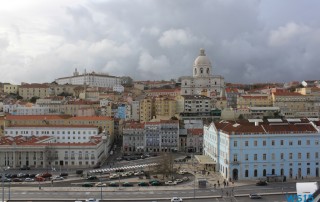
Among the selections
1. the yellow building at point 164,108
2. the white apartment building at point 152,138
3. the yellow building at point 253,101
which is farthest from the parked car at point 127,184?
the yellow building at point 253,101

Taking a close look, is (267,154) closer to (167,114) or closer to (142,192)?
(142,192)

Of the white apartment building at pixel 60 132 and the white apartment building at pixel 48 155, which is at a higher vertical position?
the white apartment building at pixel 60 132

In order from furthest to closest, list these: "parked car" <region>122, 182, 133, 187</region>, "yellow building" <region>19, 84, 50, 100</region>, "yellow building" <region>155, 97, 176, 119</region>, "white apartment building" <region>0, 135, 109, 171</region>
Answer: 1. "yellow building" <region>19, 84, 50, 100</region>
2. "yellow building" <region>155, 97, 176, 119</region>
3. "white apartment building" <region>0, 135, 109, 171</region>
4. "parked car" <region>122, 182, 133, 187</region>

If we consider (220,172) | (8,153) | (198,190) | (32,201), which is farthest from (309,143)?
(8,153)

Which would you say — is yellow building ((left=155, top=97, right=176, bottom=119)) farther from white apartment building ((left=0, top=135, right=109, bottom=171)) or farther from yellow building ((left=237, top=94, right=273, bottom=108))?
white apartment building ((left=0, top=135, right=109, bottom=171))

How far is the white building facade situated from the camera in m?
46.9

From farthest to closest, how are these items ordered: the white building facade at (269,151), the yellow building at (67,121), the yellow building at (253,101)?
the yellow building at (253,101) → the yellow building at (67,121) → the white building facade at (269,151)

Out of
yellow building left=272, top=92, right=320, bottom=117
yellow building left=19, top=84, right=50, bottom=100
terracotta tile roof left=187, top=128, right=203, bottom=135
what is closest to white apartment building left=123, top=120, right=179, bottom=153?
terracotta tile roof left=187, top=128, right=203, bottom=135

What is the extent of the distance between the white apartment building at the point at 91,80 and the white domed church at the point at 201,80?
4163 cm

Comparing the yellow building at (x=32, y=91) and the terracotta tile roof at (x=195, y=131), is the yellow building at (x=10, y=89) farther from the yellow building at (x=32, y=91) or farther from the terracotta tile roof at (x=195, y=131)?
the terracotta tile roof at (x=195, y=131)

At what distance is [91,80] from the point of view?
510 ft

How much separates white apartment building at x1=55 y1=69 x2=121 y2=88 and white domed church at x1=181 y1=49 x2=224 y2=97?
4163cm

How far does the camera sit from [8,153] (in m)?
58.4

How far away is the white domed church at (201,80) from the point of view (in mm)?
123062
